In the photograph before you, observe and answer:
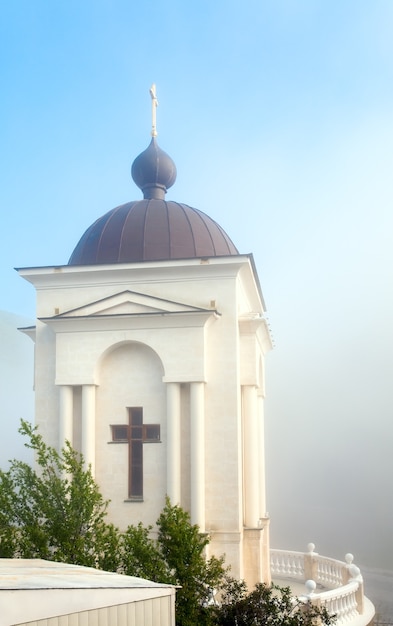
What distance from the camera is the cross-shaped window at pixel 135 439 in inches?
718

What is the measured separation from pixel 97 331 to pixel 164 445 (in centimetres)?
328

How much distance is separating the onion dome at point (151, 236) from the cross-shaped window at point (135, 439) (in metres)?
4.05

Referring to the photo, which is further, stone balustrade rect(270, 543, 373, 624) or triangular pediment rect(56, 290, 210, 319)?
triangular pediment rect(56, 290, 210, 319)

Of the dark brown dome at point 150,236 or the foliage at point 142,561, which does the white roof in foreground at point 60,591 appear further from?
the dark brown dome at point 150,236

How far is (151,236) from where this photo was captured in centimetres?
1994

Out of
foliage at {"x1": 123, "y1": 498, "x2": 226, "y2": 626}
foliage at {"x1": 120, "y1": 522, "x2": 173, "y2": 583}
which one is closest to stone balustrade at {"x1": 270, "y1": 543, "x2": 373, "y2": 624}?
foliage at {"x1": 123, "y1": 498, "x2": 226, "y2": 626}

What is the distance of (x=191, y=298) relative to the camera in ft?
61.5

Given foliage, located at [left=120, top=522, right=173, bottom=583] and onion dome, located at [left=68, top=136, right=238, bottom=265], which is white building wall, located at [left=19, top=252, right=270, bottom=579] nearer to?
onion dome, located at [left=68, top=136, right=238, bottom=265]

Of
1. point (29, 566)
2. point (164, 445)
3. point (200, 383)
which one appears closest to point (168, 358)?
point (200, 383)

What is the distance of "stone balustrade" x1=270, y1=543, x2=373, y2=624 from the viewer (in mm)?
17891

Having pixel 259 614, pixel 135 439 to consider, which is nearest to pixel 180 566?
pixel 259 614

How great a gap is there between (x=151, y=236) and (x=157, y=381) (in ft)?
13.2

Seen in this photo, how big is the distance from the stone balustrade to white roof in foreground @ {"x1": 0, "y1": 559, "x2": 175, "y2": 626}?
7.39 meters

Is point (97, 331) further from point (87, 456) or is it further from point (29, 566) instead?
point (29, 566)
